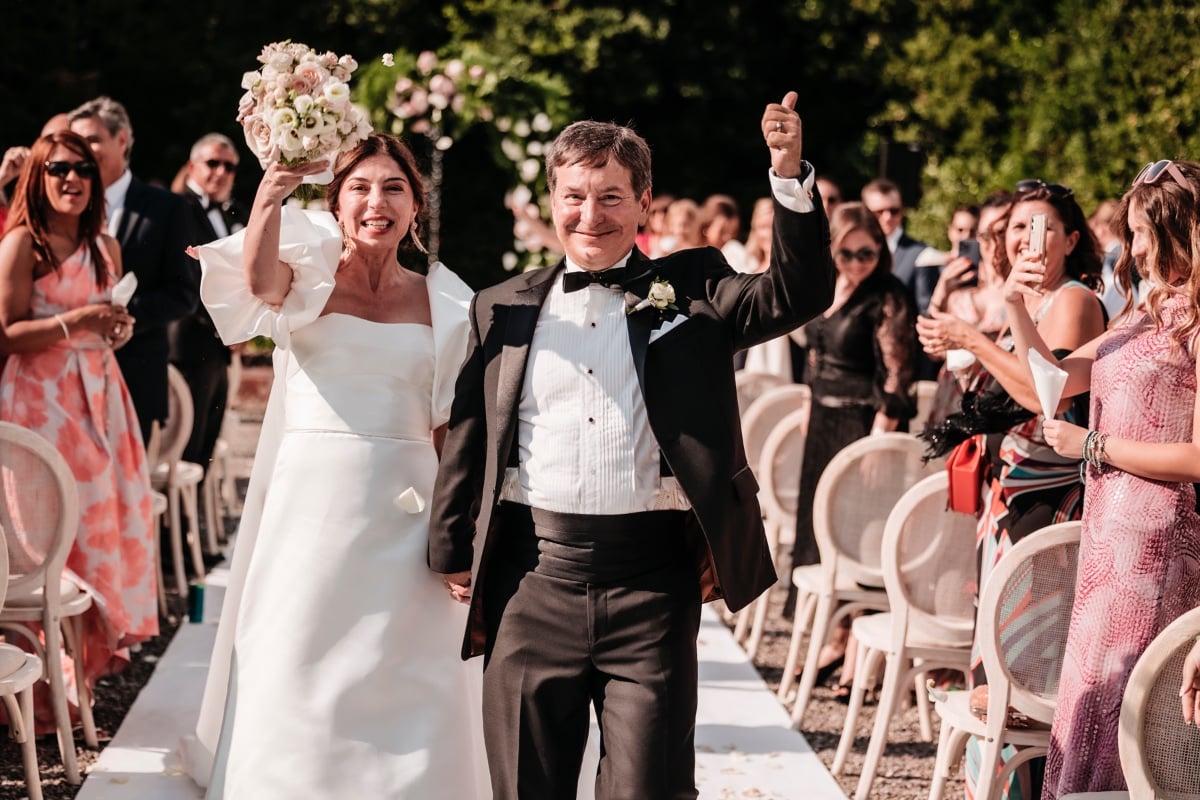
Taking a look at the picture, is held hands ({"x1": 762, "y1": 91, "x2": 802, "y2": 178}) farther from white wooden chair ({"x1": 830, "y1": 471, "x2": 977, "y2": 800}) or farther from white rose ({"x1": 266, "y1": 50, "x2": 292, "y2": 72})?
white wooden chair ({"x1": 830, "y1": 471, "x2": 977, "y2": 800})

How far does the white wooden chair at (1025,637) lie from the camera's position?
3.93 meters

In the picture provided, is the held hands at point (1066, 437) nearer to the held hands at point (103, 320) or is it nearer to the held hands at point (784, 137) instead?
the held hands at point (784, 137)

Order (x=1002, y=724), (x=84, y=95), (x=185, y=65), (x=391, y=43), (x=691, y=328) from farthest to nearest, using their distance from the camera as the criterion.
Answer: (x=391, y=43), (x=185, y=65), (x=84, y=95), (x=1002, y=724), (x=691, y=328)

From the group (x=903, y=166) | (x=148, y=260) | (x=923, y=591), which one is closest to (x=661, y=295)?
(x=923, y=591)

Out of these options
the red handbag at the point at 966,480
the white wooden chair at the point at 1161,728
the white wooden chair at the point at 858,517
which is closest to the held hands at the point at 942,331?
the red handbag at the point at 966,480

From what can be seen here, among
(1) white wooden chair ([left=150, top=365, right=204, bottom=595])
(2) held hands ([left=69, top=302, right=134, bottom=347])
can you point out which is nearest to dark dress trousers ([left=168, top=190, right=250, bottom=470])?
(1) white wooden chair ([left=150, top=365, right=204, bottom=595])

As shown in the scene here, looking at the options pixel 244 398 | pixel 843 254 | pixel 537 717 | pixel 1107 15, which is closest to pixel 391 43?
pixel 244 398

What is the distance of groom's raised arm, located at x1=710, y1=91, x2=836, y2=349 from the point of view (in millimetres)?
3025

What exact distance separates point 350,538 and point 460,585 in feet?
1.45

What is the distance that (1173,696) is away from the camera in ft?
10.7

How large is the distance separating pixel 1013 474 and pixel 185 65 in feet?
46.5

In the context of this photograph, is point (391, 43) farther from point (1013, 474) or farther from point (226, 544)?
point (1013, 474)

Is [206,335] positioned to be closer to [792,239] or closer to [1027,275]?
[1027,275]

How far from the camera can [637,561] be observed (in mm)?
3246
